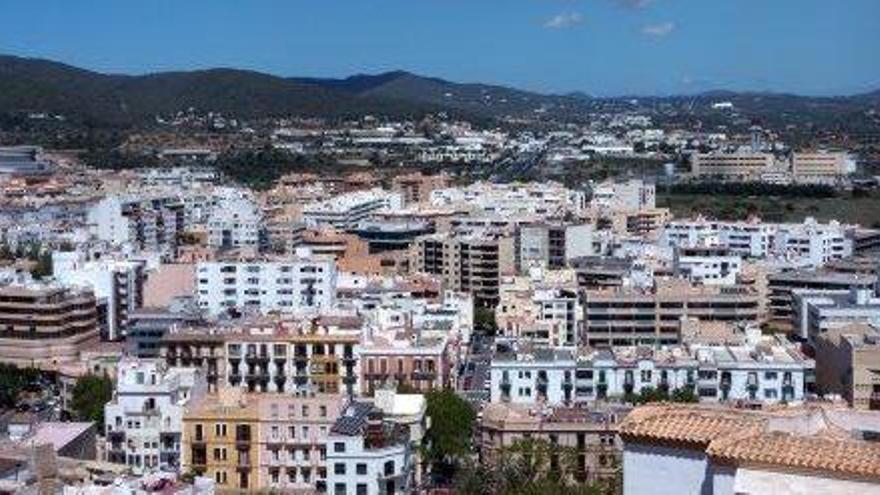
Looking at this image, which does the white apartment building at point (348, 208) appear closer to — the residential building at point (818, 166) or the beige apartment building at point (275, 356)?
the residential building at point (818, 166)

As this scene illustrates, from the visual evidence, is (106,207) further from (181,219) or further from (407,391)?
(407,391)

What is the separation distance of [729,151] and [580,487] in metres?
40.7

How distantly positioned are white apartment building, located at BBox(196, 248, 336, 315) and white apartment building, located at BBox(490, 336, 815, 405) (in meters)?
6.51

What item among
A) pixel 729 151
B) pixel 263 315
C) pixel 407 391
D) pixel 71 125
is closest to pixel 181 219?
pixel 263 315

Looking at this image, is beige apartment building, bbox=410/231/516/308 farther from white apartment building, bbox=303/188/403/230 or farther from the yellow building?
the yellow building

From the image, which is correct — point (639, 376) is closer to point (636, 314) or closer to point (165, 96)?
point (636, 314)

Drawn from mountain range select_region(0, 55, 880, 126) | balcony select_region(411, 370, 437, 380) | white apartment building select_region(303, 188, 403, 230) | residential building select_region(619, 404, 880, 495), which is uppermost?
mountain range select_region(0, 55, 880, 126)

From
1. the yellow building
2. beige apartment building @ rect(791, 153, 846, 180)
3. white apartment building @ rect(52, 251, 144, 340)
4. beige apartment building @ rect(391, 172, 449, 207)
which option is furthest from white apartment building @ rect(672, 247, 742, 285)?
beige apartment building @ rect(791, 153, 846, 180)

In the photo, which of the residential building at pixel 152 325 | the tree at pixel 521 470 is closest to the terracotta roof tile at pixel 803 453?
the tree at pixel 521 470

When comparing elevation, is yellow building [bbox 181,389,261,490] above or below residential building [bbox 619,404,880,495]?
below

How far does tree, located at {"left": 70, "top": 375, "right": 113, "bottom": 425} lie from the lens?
16.0m

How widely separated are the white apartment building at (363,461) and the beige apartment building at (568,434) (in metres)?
0.96

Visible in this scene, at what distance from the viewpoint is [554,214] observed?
3200 cm

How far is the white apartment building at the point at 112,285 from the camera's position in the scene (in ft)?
72.6
